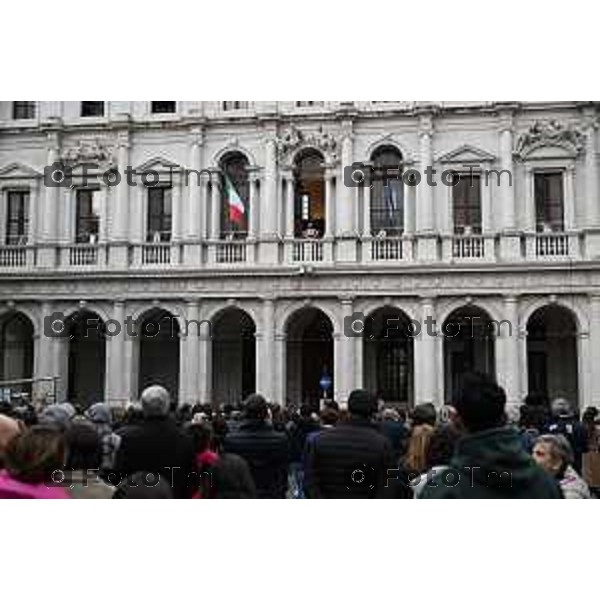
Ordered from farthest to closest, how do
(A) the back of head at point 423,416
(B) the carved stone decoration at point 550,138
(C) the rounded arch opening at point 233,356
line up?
(C) the rounded arch opening at point 233,356 < (B) the carved stone decoration at point 550,138 < (A) the back of head at point 423,416

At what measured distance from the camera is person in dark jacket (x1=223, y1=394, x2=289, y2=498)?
6.86 metres

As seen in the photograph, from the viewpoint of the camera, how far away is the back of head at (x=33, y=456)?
4152 millimetres

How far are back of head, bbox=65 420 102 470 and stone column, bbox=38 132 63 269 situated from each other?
1513cm

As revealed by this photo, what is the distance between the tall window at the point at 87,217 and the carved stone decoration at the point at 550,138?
37.9 feet

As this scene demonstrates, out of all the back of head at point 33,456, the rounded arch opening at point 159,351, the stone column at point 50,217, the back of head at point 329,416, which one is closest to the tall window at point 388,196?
the rounded arch opening at point 159,351

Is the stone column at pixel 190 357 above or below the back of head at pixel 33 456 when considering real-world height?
above

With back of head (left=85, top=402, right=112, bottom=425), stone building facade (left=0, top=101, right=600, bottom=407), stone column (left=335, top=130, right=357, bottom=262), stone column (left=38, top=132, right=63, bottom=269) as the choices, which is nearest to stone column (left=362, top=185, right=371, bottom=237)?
stone building facade (left=0, top=101, right=600, bottom=407)

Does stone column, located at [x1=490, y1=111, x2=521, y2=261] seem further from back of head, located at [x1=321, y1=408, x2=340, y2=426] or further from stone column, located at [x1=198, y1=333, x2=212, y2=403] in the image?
back of head, located at [x1=321, y1=408, x2=340, y2=426]

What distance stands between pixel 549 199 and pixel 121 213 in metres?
11.7

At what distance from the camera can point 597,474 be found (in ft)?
32.5

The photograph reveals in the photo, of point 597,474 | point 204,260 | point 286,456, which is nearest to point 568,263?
point 204,260

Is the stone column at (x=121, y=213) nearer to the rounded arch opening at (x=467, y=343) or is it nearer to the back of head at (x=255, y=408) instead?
the rounded arch opening at (x=467, y=343)

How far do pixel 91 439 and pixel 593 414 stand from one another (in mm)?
7530

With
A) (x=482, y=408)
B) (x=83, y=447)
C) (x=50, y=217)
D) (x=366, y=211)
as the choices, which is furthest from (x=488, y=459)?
(x=50, y=217)
